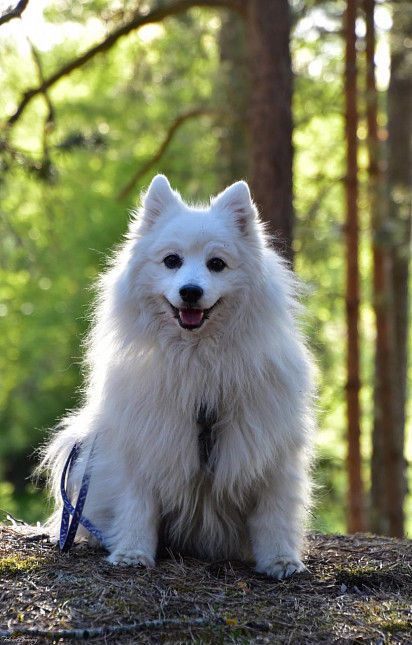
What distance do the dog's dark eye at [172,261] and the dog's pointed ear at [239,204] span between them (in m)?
0.49

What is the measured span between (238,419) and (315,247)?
8095 millimetres

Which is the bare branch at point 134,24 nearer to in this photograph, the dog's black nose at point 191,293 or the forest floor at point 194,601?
the dog's black nose at point 191,293

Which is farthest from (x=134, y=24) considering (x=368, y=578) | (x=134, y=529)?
(x=368, y=578)

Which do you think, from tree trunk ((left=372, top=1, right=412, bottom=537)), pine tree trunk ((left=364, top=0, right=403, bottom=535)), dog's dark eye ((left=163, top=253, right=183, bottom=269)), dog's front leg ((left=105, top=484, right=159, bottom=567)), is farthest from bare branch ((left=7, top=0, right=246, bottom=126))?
dog's front leg ((left=105, top=484, right=159, bottom=567))

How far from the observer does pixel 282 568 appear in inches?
170

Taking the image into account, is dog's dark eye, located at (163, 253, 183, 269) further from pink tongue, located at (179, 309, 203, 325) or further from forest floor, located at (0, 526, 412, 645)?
forest floor, located at (0, 526, 412, 645)

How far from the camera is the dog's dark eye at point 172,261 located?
14.8 feet

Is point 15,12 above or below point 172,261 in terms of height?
above

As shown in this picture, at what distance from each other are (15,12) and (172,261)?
1776 millimetres

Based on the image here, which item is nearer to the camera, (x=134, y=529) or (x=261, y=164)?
(x=134, y=529)

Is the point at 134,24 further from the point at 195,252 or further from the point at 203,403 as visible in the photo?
the point at 203,403

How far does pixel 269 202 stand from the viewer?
814 centimetres

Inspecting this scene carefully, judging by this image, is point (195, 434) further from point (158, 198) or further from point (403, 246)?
point (403, 246)

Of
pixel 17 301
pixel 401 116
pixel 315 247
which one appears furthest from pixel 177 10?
pixel 17 301
